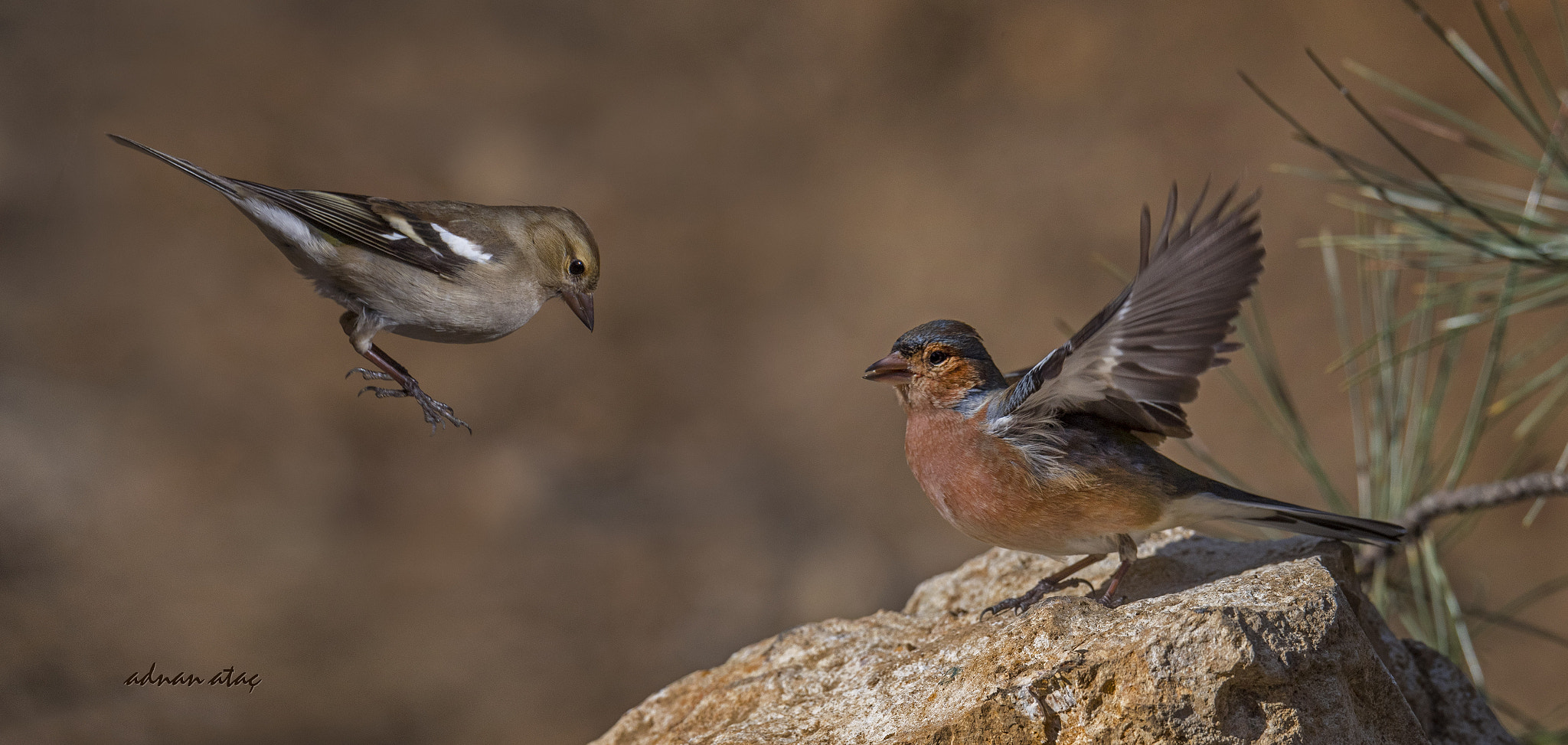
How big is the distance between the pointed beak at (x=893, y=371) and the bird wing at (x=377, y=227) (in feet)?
5.22

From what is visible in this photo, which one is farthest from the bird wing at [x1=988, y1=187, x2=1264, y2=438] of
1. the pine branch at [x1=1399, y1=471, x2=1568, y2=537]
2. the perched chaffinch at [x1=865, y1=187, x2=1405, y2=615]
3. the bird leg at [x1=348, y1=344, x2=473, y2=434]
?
the bird leg at [x1=348, y1=344, x2=473, y2=434]

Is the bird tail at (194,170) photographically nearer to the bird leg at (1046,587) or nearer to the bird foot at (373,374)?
the bird foot at (373,374)

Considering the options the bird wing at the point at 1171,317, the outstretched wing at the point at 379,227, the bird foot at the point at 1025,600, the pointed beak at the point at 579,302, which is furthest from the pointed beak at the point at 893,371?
the outstretched wing at the point at 379,227

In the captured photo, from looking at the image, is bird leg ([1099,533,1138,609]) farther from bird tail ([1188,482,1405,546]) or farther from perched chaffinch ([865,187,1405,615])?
bird tail ([1188,482,1405,546])

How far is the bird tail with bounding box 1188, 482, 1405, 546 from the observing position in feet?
10.6

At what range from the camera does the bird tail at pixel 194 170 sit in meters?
1.55

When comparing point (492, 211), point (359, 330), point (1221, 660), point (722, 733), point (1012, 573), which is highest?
point (492, 211)

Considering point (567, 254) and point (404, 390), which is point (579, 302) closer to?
point (567, 254)

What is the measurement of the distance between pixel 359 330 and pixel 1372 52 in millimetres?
8392

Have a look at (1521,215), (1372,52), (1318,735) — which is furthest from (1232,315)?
(1372,52)

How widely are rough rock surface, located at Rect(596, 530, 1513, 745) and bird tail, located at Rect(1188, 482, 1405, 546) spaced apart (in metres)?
0.06

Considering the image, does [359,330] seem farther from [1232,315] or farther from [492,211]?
[1232,315]

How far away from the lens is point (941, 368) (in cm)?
342

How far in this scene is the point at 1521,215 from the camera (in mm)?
3406
